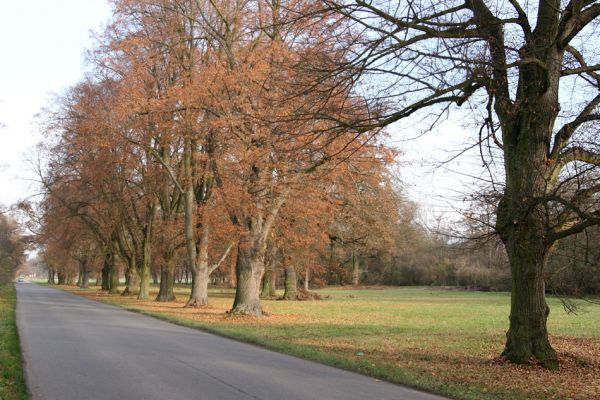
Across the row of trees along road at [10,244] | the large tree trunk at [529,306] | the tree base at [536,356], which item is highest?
the row of trees along road at [10,244]

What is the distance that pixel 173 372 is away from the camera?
9500 mm

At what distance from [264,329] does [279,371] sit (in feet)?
26.5

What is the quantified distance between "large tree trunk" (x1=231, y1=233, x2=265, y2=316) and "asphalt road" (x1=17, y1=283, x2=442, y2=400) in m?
7.08

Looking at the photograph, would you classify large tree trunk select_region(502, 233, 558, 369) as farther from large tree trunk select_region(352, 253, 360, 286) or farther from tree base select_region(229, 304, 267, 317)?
large tree trunk select_region(352, 253, 360, 286)

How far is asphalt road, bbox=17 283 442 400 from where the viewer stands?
7.86m

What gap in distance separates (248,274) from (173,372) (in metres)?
13.2

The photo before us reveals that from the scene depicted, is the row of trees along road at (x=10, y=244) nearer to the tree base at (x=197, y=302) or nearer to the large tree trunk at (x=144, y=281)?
the large tree trunk at (x=144, y=281)

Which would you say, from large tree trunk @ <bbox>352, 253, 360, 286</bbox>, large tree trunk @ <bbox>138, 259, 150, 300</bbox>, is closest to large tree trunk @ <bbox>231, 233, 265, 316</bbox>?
large tree trunk @ <bbox>138, 259, 150, 300</bbox>

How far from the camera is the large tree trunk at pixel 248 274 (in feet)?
73.1

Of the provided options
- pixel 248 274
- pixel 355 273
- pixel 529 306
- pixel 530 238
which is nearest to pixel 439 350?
pixel 529 306

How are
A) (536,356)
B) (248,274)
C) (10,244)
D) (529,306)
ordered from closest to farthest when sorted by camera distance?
(536,356), (529,306), (248,274), (10,244)

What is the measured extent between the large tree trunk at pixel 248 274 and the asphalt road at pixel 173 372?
23.2 feet

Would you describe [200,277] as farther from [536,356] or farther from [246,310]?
[536,356]

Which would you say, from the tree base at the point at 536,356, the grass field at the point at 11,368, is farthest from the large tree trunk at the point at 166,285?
the tree base at the point at 536,356
